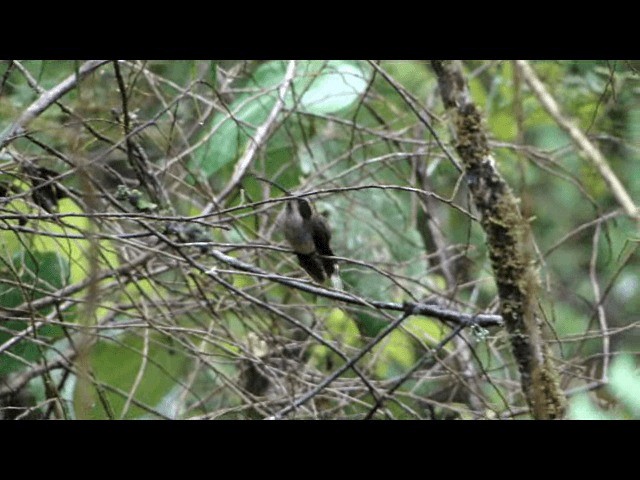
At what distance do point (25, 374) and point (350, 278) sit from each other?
1.07m

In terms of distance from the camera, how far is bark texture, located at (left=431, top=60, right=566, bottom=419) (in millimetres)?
2057

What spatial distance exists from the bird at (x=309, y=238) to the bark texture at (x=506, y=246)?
394 mm

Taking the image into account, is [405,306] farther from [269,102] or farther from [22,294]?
[269,102]

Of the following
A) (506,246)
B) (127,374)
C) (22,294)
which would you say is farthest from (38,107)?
(127,374)

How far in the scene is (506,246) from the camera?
214 centimetres

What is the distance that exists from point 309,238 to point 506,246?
49cm

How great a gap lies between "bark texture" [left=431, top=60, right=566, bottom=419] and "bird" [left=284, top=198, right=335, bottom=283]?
39 centimetres

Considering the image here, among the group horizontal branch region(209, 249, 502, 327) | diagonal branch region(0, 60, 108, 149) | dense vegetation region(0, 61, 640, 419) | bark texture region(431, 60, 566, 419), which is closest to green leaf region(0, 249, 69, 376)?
dense vegetation region(0, 61, 640, 419)

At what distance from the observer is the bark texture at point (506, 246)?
206 cm

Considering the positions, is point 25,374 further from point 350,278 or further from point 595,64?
point 595,64

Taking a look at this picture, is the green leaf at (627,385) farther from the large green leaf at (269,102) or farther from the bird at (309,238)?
the large green leaf at (269,102)

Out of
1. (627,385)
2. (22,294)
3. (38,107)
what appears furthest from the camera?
(22,294)

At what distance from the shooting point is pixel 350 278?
10.1 feet
